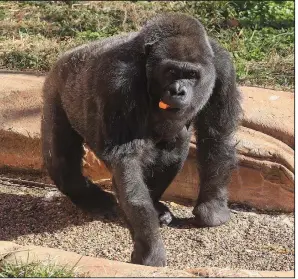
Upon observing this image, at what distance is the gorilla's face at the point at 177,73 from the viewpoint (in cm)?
425

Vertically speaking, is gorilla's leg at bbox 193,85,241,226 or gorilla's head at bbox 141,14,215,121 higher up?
gorilla's head at bbox 141,14,215,121

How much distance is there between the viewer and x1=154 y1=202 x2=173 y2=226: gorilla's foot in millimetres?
5129

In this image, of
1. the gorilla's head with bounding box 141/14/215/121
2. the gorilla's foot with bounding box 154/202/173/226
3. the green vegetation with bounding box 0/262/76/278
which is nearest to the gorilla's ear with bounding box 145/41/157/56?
the gorilla's head with bounding box 141/14/215/121

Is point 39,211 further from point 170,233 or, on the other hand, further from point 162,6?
point 162,6

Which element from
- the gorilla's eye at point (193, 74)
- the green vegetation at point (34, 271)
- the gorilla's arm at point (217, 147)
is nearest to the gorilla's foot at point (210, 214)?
the gorilla's arm at point (217, 147)

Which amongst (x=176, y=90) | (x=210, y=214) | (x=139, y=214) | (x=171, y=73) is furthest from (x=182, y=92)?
(x=210, y=214)

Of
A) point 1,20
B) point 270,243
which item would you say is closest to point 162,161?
point 270,243

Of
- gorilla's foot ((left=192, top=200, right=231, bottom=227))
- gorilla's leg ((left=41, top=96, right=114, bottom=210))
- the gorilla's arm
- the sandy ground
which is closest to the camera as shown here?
the sandy ground

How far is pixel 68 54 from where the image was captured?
5262mm

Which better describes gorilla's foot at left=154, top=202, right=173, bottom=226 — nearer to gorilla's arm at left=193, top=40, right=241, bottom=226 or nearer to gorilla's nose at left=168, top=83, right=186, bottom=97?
gorilla's arm at left=193, top=40, right=241, bottom=226

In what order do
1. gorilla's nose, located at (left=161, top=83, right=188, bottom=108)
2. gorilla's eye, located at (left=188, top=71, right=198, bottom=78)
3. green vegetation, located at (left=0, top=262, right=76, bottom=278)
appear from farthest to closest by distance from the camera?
gorilla's eye, located at (left=188, top=71, right=198, bottom=78), gorilla's nose, located at (left=161, top=83, right=188, bottom=108), green vegetation, located at (left=0, top=262, right=76, bottom=278)

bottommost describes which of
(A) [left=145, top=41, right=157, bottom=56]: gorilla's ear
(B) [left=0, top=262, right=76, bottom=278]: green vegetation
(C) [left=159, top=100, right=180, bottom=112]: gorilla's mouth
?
(B) [left=0, top=262, right=76, bottom=278]: green vegetation

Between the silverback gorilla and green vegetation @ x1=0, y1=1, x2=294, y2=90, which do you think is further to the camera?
green vegetation @ x1=0, y1=1, x2=294, y2=90

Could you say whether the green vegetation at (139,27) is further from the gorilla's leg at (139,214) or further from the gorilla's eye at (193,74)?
the gorilla's leg at (139,214)
